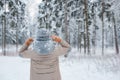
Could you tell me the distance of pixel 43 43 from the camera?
432cm

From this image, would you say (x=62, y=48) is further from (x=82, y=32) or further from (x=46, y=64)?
(x=82, y=32)

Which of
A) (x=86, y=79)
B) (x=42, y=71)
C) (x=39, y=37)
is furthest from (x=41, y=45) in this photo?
(x=86, y=79)

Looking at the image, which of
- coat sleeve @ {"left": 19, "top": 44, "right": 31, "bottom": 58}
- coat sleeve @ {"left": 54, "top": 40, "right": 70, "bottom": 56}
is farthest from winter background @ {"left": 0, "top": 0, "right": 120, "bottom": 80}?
coat sleeve @ {"left": 19, "top": 44, "right": 31, "bottom": 58}

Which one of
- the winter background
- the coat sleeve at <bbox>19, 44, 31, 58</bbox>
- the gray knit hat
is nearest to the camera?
the gray knit hat

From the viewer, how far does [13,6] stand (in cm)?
3416

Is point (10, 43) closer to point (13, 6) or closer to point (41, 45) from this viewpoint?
point (13, 6)

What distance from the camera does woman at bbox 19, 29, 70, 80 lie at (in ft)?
14.3

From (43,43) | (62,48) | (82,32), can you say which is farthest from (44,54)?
(82,32)

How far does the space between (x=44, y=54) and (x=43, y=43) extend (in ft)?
0.61

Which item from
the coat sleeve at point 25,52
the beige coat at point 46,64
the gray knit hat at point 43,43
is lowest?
the beige coat at point 46,64

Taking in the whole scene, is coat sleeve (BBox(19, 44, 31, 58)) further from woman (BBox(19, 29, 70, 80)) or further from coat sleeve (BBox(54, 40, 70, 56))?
coat sleeve (BBox(54, 40, 70, 56))

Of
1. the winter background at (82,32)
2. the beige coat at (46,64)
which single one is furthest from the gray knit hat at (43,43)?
the winter background at (82,32)

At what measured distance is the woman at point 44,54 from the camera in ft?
14.3

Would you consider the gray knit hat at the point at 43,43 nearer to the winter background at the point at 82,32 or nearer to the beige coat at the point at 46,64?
the beige coat at the point at 46,64
